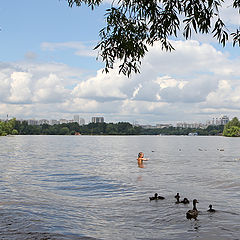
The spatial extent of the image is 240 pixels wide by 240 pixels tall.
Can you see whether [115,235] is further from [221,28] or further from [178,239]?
[221,28]

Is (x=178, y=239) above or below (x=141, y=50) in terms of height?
below

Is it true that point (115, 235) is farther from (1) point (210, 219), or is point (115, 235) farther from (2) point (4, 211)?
(2) point (4, 211)

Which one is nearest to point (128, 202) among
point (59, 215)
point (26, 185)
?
point (59, 215)

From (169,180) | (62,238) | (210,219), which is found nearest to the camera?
(62,238)

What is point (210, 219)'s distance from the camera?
16.7m

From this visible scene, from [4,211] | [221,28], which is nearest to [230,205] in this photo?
[4,211]

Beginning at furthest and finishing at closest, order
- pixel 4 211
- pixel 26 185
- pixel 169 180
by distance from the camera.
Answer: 1. pixel 169 180
2. pixel 26 185
3. pixel 4 211

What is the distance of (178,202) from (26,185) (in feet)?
44.8

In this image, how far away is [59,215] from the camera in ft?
58.2

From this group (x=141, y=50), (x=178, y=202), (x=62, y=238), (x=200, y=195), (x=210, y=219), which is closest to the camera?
(x=141, y=50)

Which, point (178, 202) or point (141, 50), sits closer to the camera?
point (141, 50)

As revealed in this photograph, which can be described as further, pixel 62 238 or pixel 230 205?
pixel 230 205

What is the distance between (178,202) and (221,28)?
1355 cm

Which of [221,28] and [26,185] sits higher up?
[221,28]
